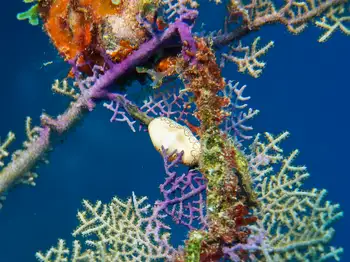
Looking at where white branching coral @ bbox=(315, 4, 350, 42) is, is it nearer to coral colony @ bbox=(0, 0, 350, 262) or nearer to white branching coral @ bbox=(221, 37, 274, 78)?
coral colony @ bbox=(0, 0, 350, 262)

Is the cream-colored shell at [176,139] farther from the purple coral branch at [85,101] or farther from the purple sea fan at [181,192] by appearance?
the purple coral branch at [85,101]

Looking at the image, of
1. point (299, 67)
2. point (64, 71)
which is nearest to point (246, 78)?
point (299, 67)

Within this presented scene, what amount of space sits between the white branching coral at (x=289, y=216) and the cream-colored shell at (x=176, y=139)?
27.0 inches

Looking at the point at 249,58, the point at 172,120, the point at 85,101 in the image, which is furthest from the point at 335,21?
the point at 85,101

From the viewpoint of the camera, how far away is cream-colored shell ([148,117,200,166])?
379cm

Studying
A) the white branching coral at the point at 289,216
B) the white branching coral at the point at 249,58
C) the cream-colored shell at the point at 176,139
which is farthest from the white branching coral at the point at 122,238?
the white branching coral at the point at 249,58

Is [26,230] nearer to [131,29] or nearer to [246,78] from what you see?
[246,78]

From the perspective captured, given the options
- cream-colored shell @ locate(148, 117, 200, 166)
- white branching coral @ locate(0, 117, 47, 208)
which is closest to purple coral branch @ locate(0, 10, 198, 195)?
white branching coral @ locate(0, 117, 47, 208)

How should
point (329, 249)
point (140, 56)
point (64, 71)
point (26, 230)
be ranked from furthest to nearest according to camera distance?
point (26, 230) < point (64, 71) < point (140, 56) < point (329, 249)

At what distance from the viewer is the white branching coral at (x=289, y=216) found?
3.18 m

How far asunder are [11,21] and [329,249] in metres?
9.97

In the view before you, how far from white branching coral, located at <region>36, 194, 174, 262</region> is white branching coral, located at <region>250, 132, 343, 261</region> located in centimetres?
102

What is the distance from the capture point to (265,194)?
382 cm

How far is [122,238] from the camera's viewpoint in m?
4.02
